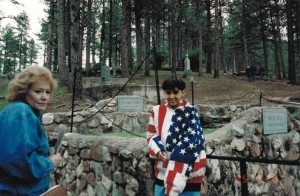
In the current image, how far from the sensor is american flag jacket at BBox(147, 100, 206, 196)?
2.48 m

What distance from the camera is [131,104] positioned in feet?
28.0

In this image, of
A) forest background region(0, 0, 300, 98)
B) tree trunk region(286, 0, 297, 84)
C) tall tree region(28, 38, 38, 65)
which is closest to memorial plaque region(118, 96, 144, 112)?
forest background region(0, 0, 300, 98)

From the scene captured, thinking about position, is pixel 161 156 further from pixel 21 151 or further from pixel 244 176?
pixel 21 151

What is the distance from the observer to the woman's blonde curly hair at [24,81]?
2.00 metres

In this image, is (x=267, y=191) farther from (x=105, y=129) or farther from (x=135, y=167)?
(x=105, y=129)

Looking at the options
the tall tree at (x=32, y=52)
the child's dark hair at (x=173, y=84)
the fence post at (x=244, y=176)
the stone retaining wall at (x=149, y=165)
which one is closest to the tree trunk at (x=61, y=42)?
the stone retaining wall at (x=149, y=165)

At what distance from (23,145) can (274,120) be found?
519 centimetres

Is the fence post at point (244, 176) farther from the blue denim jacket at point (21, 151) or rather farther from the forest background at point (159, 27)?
the forest background at point (159, 27)

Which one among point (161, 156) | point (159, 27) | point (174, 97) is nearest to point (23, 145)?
point (161, 156)

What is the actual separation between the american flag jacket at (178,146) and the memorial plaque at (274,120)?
3430 millimetres

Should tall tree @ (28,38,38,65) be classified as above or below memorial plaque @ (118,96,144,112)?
above

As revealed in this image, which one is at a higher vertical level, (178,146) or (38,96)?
(38,96)

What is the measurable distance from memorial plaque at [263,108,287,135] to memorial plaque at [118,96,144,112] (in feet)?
12.1

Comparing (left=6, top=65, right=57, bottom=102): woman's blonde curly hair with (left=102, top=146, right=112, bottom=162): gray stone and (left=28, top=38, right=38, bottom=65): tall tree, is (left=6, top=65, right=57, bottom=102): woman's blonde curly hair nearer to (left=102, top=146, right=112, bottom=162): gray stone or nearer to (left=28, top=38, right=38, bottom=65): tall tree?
(left=102, top=146, right=112, bottom=162): gray stone
